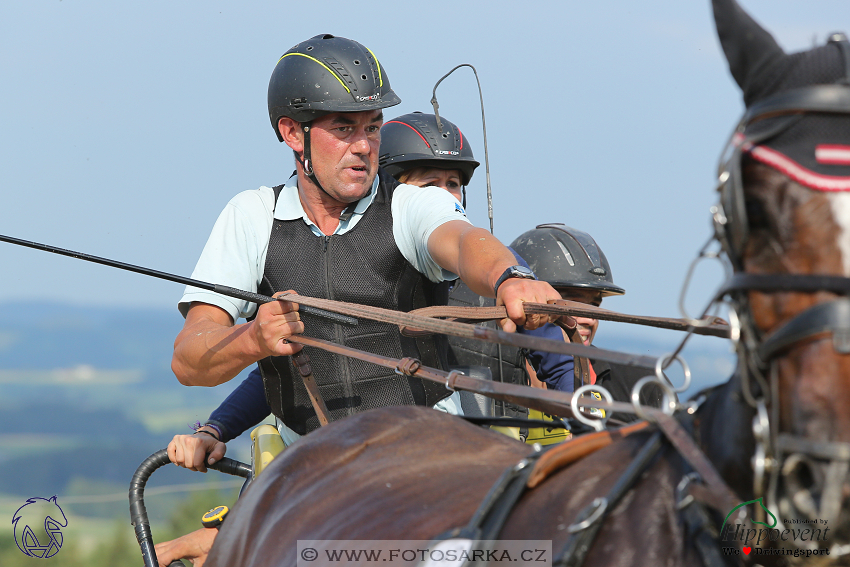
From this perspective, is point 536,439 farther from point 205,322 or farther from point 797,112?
point 797,112

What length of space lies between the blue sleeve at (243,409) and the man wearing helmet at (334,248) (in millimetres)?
415

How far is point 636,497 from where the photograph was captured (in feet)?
4.66

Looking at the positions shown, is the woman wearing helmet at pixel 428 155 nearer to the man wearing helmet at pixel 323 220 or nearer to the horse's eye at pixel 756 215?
the man wearing helmet at pixel 323 220

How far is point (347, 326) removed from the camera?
3.45 m

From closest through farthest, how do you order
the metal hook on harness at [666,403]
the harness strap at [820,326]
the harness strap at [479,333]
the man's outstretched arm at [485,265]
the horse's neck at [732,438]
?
1. the harness strap at [820,326]
2. the horse's neck at [732,438]
3. the metal hook on harness at [666,403]
4. the harness strap at [479,333]
5. the man's outstretched arm at [485,265]

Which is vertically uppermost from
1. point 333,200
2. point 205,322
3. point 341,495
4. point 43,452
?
point 333,200

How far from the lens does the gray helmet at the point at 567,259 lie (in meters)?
5.46

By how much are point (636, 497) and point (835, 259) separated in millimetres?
549

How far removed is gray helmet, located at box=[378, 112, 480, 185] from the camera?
20.2 ft

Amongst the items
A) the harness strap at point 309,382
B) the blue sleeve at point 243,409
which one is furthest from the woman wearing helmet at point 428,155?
the harness strap at point 309,382

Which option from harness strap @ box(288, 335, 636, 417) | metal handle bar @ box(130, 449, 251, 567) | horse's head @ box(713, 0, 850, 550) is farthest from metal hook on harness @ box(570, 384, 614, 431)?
metal handle bar @ box(130, 449, 251, 567)

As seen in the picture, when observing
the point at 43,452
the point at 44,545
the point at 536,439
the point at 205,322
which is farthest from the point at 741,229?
the point at 43,452

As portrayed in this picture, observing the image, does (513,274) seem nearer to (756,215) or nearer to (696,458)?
(696,458)

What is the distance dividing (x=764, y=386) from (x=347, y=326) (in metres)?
2.44
